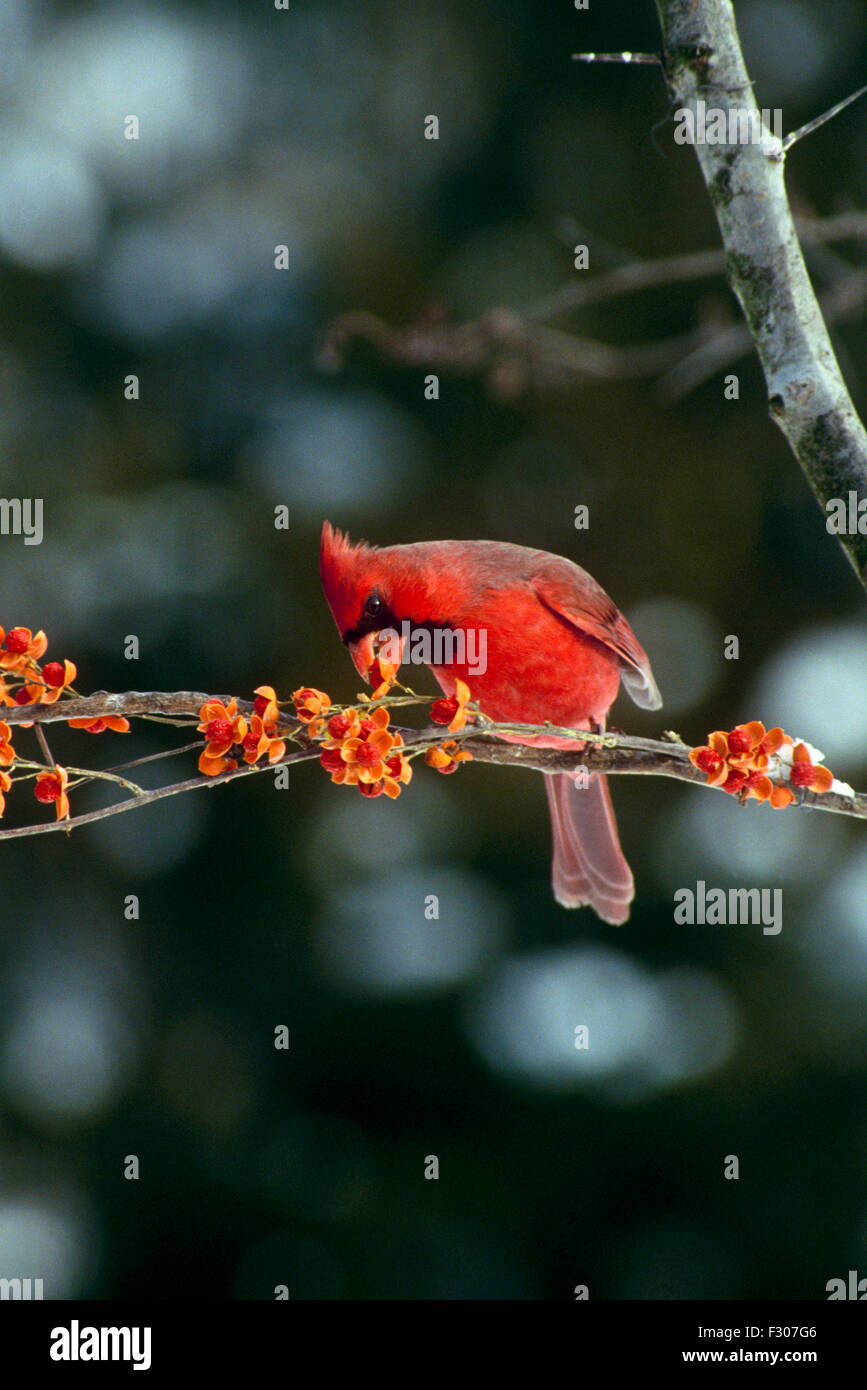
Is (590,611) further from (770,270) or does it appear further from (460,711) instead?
(460,711)

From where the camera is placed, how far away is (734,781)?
3.90 feet

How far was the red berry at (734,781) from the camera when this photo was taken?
3.89 feet

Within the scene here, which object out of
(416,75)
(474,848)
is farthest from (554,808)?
(416,75)

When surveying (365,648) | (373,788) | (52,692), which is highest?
(365,648)

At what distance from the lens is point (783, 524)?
4121 mm

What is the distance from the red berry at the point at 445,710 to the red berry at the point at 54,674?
35cm

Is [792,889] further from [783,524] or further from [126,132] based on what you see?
[126,132]

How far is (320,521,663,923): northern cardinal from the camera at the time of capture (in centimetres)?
178

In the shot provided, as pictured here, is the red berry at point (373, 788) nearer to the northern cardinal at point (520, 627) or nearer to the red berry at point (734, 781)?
the red berry at point (734, 781)

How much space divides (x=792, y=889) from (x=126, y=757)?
2.18 metres

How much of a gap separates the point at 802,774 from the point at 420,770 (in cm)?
292

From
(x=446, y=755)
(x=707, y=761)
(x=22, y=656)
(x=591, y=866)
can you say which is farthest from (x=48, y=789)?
(x=591, y=866)

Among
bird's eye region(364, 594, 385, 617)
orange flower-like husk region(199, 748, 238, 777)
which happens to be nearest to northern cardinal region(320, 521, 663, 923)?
bird's eye region(364, 594, 385, 617)

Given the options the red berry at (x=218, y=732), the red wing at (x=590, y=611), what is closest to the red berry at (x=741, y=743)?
the red berry at (x=218, y=732)
